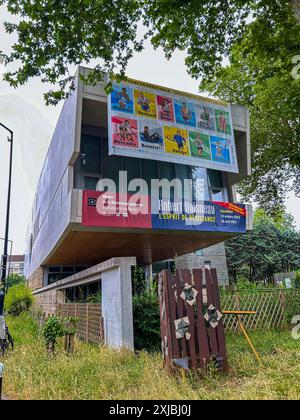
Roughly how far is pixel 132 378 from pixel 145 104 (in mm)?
10193

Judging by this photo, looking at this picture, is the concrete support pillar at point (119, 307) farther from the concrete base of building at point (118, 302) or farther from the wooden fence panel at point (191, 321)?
the wooden fence panel at point (191, 321)

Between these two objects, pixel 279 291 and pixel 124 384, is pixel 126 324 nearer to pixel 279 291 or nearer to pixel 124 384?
pixel 124 384

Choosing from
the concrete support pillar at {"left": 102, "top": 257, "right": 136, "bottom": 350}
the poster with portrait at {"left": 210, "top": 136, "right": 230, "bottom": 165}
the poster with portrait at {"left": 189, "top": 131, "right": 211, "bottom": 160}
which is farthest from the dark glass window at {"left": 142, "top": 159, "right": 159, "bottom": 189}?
the concrete support pillar at {"left": 102, "top": 257, "right": 136, "bottom": 350}

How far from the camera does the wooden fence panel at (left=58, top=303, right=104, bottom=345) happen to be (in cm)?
716

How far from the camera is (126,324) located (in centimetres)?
611

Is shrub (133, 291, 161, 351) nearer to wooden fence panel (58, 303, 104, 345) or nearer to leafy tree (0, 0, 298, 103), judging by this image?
wooden fence panel (58, 303, 104, 345)

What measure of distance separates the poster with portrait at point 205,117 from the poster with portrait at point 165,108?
1261 mm

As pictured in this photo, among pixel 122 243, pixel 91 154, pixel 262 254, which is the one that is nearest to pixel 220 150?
pixel 91 154

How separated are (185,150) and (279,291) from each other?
639 centimetres

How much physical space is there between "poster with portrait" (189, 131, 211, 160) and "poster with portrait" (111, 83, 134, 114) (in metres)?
2.81

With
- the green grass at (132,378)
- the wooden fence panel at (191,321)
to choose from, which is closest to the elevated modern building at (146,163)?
the green grass at (132,378)

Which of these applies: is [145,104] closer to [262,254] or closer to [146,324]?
[146,324]

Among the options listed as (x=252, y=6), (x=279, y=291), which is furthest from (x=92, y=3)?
(x=279, y=291)

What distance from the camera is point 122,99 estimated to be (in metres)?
11.6
